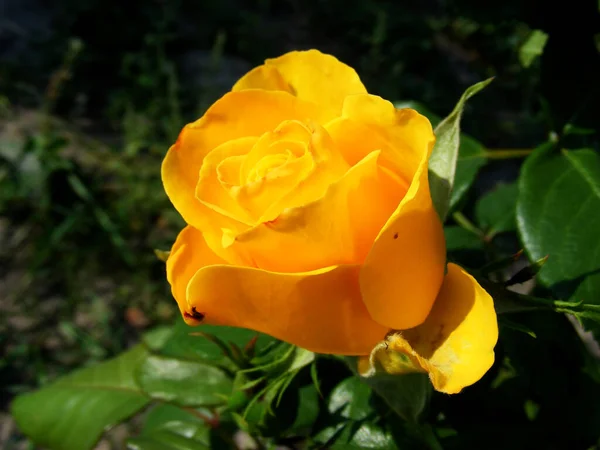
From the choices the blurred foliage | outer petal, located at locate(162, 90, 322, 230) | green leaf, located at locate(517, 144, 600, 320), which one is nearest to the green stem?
the blurred foliage


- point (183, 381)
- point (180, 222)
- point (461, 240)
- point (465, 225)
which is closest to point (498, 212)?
point (465, 225)

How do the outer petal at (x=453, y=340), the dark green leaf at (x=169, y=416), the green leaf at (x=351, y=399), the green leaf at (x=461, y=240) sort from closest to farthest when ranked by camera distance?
the outer petal at (x=453, y=340) → the green leaf at (x=351, y=399) → the green leaf at (x=461, y=240) → the dark green leaf at (x=169, y=416)

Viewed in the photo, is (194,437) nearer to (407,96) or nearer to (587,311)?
(587,311)

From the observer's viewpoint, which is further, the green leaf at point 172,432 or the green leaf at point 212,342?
the green leaf at point 172,432

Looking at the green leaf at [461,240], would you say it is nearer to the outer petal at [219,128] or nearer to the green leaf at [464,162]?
the green leaf at [464,162]

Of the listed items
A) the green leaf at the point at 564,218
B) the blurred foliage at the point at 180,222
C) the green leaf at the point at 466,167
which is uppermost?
the green leaf at the point at 564,218

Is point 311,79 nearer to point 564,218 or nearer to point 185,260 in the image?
point 185,260

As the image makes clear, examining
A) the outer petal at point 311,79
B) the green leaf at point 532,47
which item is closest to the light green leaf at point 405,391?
the outer petal at point 311,79
